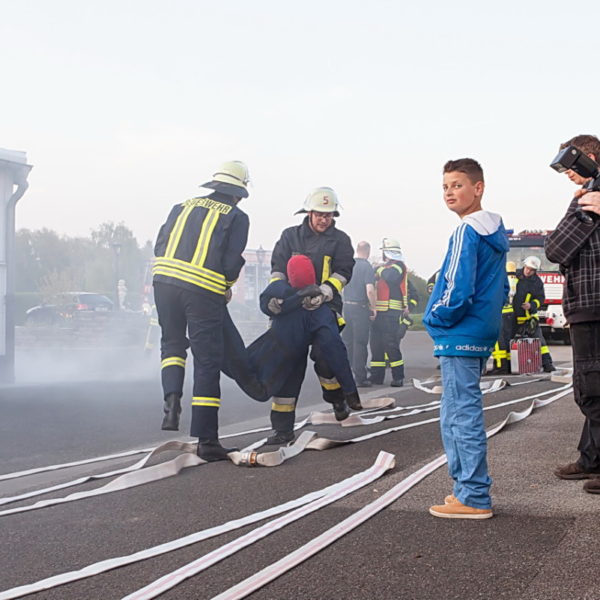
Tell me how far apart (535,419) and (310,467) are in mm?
2417

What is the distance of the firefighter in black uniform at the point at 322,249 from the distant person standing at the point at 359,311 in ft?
17.0

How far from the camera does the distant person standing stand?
41.1 ft

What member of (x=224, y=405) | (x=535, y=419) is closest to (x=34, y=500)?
(x=535, y=419)

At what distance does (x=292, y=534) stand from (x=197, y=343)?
238cm

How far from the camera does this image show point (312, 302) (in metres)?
6.88

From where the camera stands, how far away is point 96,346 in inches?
977

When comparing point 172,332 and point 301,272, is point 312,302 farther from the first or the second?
point 172,332

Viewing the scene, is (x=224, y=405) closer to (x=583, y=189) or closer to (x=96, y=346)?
(x=583, y=189)

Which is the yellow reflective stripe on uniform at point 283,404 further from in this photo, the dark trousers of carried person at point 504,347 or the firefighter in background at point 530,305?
the firefighter in background at point 530,305

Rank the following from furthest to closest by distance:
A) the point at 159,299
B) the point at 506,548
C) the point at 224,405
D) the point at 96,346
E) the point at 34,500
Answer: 1. the point at 96,346
2. the point at 224,405
3. the point at 159,299
4. the point at 34,500
5. the point at 506,548

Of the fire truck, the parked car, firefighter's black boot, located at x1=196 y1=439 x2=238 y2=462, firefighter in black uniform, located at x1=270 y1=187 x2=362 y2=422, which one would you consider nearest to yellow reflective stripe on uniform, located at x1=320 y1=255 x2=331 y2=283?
firefighter in black uniform, located at x1=270 y1=187 x2=362 y2=422

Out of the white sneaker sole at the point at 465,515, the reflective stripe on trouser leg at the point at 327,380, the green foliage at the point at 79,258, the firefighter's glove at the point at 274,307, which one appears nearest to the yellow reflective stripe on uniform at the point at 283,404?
the reflective stripe on trouser leg at the point at 327,380

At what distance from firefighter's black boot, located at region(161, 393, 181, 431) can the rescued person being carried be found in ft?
1.99

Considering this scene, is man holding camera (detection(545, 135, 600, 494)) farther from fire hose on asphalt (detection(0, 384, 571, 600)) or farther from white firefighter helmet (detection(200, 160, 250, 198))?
white firefighter helmet (detection(200, 160, 250, 198))
